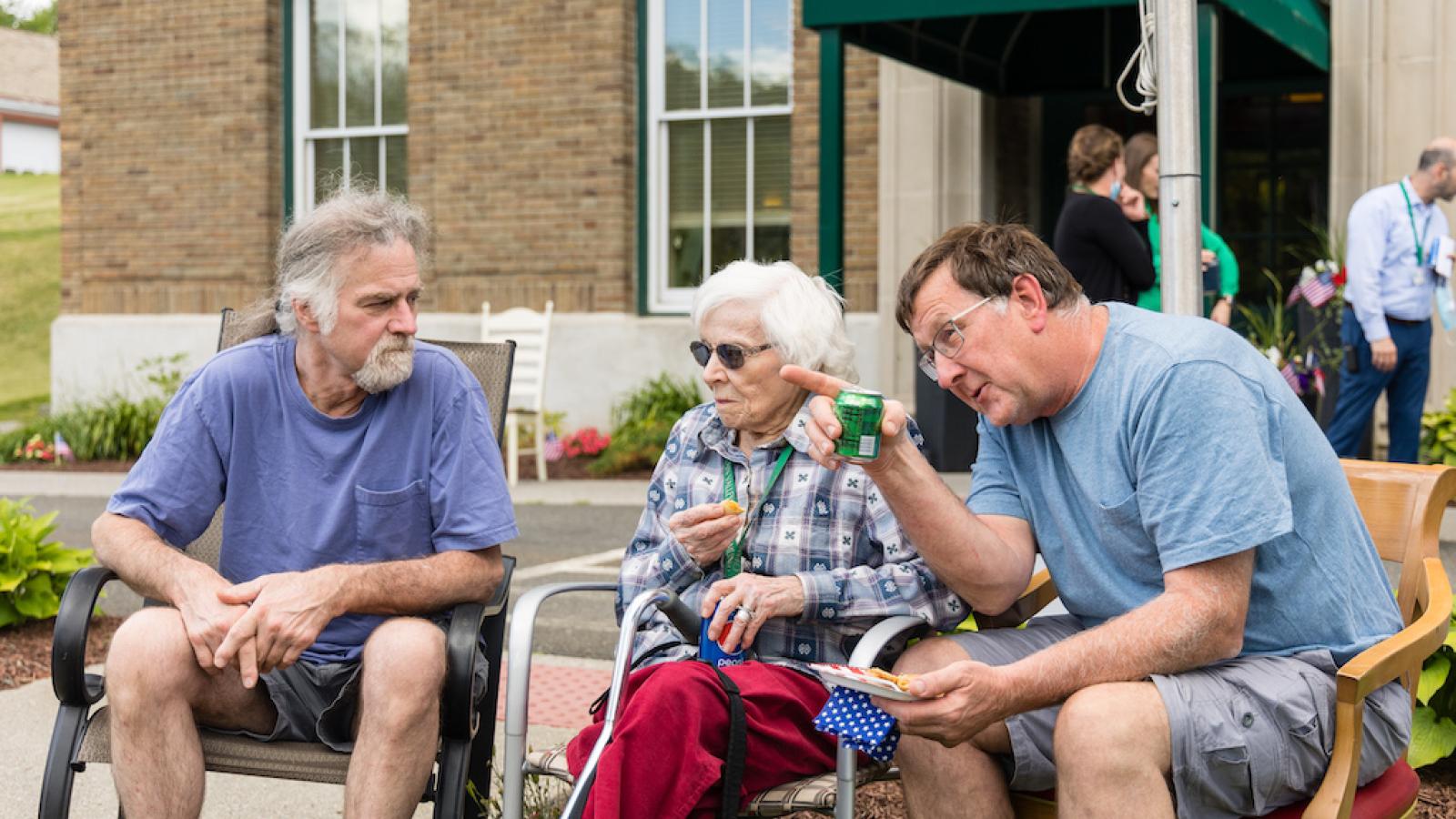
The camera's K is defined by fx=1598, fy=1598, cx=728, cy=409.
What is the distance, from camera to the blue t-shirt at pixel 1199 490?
8.40 ft

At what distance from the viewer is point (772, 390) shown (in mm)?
3229

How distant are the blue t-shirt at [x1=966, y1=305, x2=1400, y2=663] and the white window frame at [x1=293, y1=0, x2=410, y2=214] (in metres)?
11.2

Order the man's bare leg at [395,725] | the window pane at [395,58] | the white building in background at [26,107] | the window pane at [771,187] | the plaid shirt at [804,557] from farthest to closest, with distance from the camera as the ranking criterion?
the white building in background at [26,107] < the window pane at [395,58] < the window pane at [771,187] < the plaid shirt at [804,557] < the man's bare leg at [395,725]

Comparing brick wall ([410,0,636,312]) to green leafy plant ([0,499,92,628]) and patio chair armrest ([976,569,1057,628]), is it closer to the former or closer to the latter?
green leafy plant ([0,499,92,628])

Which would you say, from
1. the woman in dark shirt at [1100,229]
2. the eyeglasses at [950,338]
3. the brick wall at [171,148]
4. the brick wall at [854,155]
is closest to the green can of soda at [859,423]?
the eyeglasses at [950,338]

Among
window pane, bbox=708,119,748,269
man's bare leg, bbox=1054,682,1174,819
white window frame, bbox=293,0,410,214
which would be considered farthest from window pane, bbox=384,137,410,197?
man's bare leg, bbox=1054,682,1174,819

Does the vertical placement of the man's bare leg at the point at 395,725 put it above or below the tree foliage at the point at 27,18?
below

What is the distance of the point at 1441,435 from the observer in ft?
26.5

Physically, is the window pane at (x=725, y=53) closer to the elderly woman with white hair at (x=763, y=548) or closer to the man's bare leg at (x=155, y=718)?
the elderly woman with white hair at (x=763, y=548)

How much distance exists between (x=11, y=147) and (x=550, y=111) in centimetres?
3414

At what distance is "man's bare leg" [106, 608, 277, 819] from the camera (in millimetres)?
3010

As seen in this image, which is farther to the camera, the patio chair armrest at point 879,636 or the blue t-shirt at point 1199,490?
the patio chair armrest at point 879,636

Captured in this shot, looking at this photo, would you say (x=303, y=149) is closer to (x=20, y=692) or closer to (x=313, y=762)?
(x=20, y=692)

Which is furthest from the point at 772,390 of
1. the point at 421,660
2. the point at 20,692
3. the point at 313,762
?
the point at 20,692
